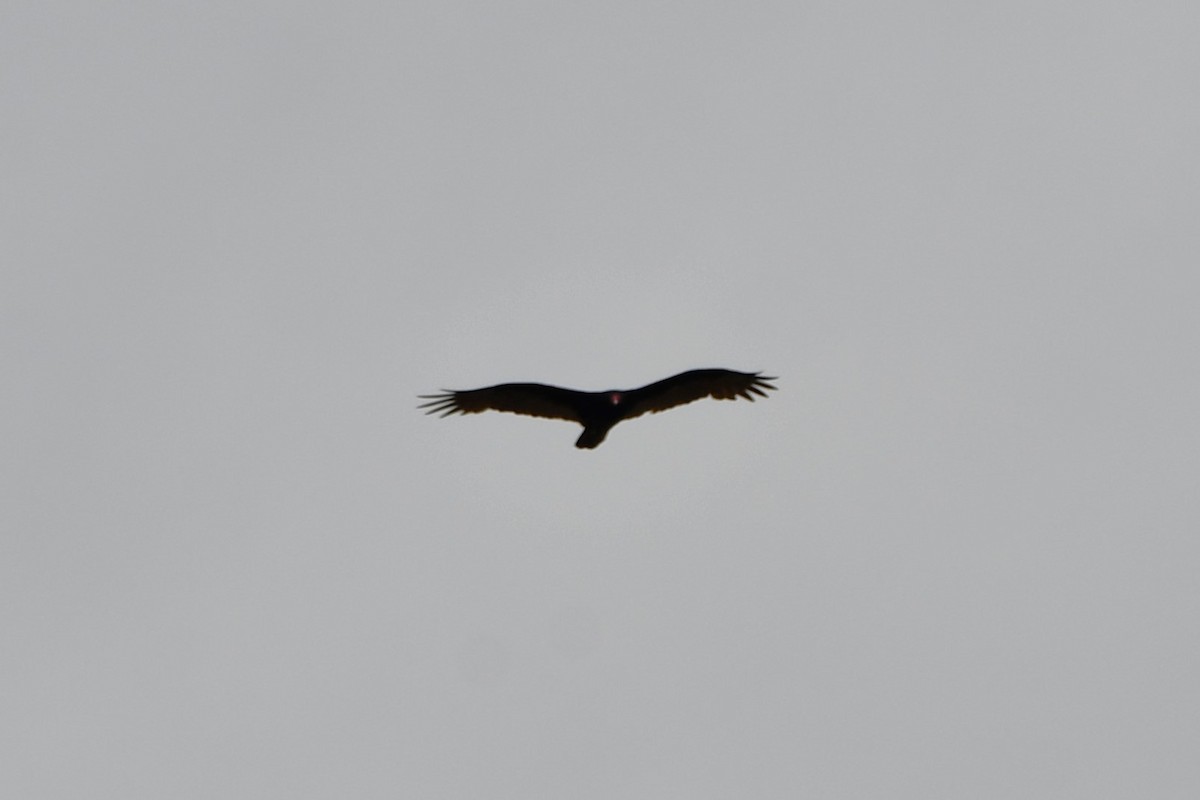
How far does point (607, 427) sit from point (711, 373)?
1.94m

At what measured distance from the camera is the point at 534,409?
86.5 feet

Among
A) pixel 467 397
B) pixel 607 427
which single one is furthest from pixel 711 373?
pixel 467 397

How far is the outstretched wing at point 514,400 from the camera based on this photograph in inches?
1019

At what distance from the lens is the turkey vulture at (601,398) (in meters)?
25.8

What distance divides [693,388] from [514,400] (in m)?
2.99

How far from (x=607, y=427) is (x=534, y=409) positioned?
131 cm

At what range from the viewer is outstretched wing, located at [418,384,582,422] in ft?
84.9

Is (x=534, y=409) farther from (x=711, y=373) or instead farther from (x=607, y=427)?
(x=711, y=373)

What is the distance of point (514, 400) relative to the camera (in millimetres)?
Answer: 26219

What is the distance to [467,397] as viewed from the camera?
2602cm

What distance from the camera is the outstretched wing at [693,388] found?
1014 inches

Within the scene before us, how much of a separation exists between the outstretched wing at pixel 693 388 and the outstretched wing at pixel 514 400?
102cm

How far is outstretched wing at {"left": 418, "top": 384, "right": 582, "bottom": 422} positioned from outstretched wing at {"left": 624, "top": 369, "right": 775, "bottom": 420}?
1.02m

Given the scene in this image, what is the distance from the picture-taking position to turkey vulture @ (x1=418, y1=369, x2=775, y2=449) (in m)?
25.8
